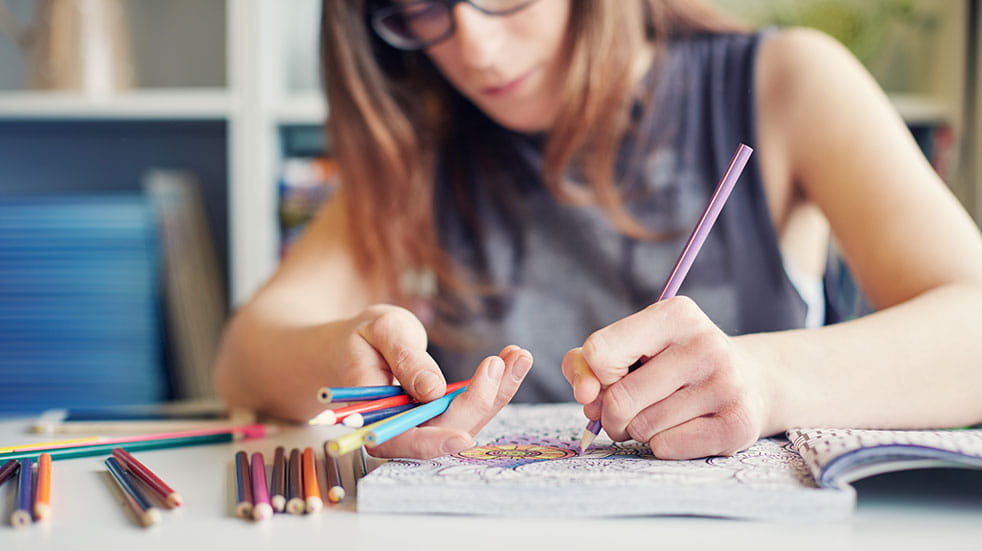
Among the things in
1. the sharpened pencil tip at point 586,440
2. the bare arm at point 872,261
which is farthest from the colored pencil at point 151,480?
the bare arm at point 872,261

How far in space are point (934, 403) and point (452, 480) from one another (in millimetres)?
311

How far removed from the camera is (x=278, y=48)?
1.44m

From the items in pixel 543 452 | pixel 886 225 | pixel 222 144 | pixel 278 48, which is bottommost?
pixel 543 452

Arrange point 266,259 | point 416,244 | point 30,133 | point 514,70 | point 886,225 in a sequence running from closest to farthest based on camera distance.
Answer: point 886,225, point 514,70, point 416,244, point 266,259, point 30,133

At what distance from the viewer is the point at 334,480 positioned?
0.43 metres

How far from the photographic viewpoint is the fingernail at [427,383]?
44cm

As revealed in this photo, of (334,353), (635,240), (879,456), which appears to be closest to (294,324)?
(334,353)

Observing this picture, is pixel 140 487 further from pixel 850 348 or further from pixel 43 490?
pixel 850 348

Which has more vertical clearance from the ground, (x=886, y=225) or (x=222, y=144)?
(x=222, y=144)

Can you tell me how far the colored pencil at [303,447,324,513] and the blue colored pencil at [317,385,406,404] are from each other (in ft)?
0.14

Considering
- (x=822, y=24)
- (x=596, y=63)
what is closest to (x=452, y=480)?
(x=596, y=63)

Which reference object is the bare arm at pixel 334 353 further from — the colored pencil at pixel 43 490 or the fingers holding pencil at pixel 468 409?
the colored pencil at pixel 43 490

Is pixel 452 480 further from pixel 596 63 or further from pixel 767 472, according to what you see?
pixel 596 63

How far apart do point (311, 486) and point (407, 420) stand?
0.19ft
